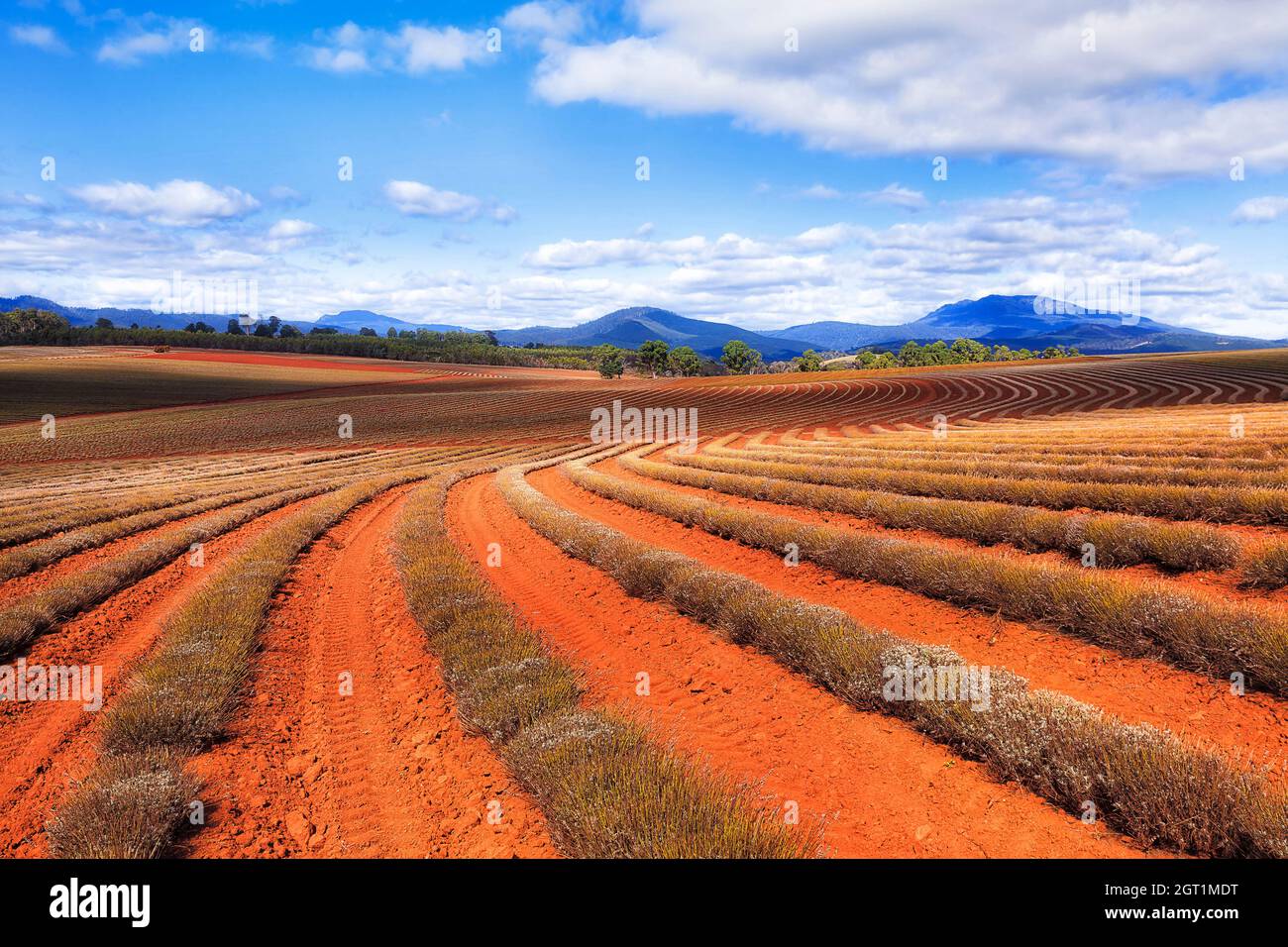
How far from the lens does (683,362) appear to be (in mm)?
159000

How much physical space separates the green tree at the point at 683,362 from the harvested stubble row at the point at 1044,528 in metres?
146

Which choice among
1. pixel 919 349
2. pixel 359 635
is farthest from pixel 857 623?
pixel 919 349

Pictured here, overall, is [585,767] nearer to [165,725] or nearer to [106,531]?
[165,725]

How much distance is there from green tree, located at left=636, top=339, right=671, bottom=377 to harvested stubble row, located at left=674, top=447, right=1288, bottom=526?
13613 centimetres

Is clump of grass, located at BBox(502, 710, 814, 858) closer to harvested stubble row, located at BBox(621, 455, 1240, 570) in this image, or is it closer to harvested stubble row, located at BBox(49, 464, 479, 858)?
harvested stubble row, located at BBox(49, 464, 479, 858)

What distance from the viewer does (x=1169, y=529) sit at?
24.6 ft

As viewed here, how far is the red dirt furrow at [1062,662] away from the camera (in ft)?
14.3

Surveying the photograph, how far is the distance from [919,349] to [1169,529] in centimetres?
19305

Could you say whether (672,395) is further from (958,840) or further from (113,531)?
(958,840)

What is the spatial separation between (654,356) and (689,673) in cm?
14771

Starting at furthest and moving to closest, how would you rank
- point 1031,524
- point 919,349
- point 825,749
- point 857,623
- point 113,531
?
point 919,349, point 113,531, point 1031,524, point 857,623, point 825,749

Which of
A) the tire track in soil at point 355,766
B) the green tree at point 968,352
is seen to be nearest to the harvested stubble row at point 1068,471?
the tire track in soil at point 355,766

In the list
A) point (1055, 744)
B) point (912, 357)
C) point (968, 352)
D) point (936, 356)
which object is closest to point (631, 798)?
point (1055, 744)

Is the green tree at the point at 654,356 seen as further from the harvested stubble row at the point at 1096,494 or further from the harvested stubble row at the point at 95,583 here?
the harvested stubble row at the point at 95,583
